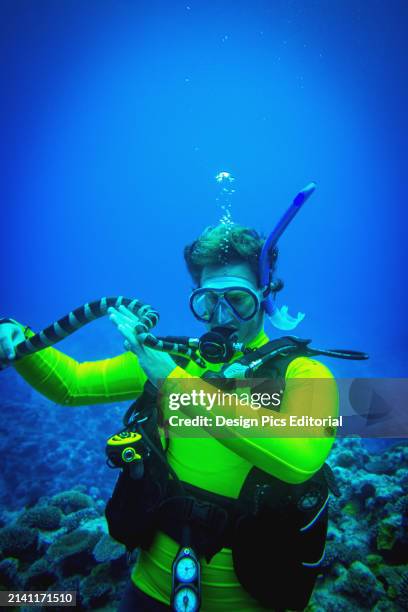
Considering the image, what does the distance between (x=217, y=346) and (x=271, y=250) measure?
1.23m

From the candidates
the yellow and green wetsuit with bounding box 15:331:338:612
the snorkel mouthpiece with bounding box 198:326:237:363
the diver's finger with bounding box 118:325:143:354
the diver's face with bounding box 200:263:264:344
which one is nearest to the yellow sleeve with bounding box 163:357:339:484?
the yellow and green wetsuit with bounding box 15:331:338:612

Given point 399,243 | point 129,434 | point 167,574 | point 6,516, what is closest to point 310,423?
point 129,434

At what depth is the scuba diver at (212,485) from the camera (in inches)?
71.5

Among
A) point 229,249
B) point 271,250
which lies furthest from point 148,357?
point 271,250

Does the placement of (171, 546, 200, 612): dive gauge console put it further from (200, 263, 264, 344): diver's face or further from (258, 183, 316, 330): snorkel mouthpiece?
(258, 183, 316, 330): snorkel mouthpiece

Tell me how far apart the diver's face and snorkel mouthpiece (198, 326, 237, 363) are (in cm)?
22

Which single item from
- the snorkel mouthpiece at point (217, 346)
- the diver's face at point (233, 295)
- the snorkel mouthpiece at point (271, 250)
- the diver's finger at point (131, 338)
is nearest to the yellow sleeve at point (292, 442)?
the diver's finger at point (131, 338)

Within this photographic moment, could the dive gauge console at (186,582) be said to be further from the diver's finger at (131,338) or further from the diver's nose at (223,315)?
the diver's nose at (223,315)

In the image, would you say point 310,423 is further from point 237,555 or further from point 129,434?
point 129,434

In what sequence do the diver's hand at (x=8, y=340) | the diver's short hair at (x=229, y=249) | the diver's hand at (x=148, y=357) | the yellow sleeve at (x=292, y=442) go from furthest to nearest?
the diver's short hair at (x=229, y=249), the diver's hand at (x=8, y=340), the diver's hand at (x=148, y=357), the yellow sleeve at (x=292, y=442)

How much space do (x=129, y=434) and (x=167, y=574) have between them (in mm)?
979

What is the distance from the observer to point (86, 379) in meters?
2.87

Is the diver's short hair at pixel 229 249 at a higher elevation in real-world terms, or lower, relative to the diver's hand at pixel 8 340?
higher

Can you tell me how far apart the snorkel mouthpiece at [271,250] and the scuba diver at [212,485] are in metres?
0.09
